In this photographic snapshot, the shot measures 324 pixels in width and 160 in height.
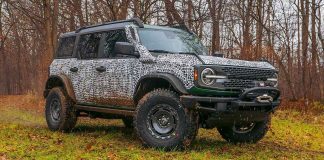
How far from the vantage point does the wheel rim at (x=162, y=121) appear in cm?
686

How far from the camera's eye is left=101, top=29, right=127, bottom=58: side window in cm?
827

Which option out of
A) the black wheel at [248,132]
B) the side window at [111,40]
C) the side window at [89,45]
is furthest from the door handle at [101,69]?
the black wheel at [248,132]

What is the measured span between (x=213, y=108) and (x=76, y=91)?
361 centimetres

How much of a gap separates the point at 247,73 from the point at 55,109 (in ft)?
15.5

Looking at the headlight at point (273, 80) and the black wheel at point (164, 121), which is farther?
the headlight at point (273, 80)

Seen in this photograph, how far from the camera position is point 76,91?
9172 mm

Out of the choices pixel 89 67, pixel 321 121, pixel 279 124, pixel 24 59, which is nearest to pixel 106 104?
pixel 89 67

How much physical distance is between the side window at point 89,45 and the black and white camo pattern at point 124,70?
0.16 metres

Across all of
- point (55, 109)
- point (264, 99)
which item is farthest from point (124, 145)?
point (55, 109)

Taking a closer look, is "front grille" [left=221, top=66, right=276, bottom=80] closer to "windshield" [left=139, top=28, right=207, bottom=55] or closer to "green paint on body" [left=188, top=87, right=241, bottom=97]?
"green paint on body" [left=188, top=87, right=241, bottom=97]

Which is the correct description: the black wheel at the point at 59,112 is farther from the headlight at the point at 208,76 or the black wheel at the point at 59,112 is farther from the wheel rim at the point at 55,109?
the headlight at the point at 208,76

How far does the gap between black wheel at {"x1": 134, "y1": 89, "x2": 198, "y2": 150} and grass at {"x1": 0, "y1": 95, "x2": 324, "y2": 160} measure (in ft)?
0.59

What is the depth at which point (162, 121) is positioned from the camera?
7.05 m

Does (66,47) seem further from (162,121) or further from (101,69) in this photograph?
(162,121)
